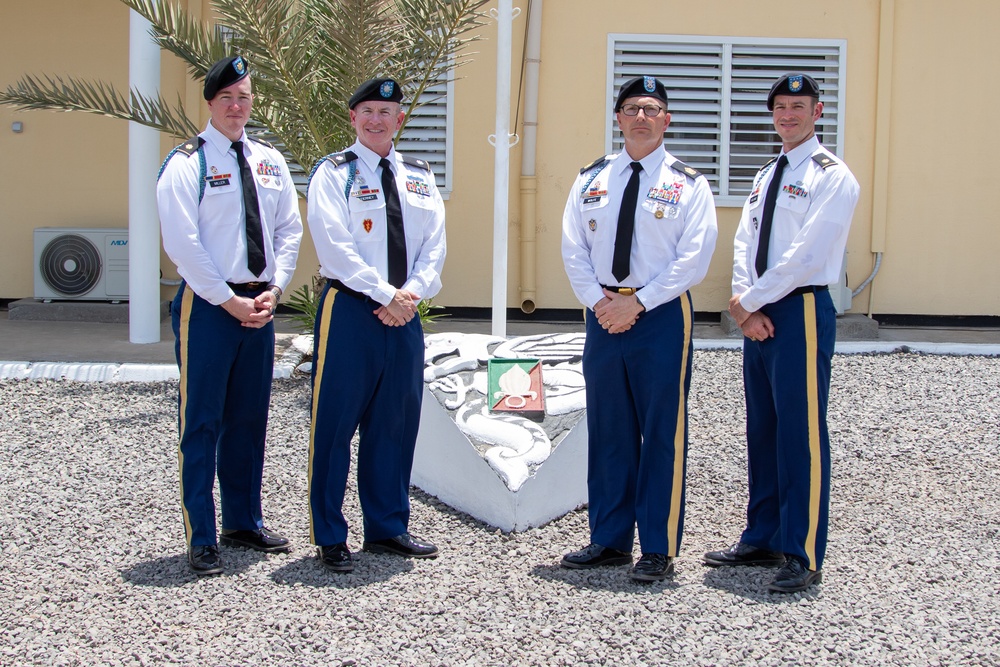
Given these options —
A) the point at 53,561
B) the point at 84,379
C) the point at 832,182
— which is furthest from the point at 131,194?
the point at 832,182

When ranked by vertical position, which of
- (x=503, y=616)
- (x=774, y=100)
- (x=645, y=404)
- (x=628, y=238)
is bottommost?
(x=503, y=616)

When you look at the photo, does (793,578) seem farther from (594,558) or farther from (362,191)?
(362,191)

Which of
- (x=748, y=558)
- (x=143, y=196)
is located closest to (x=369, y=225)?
(x=748, y=558)

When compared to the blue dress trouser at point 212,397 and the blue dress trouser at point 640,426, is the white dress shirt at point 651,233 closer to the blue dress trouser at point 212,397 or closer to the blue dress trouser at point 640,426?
the blue dress trouser at point 640,426

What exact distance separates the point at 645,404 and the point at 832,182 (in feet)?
3.76

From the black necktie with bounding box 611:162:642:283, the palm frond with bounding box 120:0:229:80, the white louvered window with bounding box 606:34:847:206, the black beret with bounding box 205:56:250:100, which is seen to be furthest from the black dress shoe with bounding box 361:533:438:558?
the white louvered window with bounding box 606:34:847:206

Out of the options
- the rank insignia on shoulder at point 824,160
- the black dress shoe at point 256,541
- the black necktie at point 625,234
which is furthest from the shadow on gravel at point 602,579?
the rank insignia on shoulder at point 824,160

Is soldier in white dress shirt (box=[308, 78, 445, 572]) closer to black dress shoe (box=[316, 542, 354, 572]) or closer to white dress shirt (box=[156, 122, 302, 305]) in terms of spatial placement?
black dress shoe (box=[316, 542, 354, 572])

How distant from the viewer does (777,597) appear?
411 centimetres

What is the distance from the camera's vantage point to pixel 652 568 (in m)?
4.29

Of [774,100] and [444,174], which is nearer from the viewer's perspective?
[774,100]

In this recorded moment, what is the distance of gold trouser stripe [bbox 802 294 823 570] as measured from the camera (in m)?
4.21

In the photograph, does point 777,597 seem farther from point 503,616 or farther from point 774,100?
point 774,100

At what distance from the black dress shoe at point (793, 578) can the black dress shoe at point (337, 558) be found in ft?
5.53
